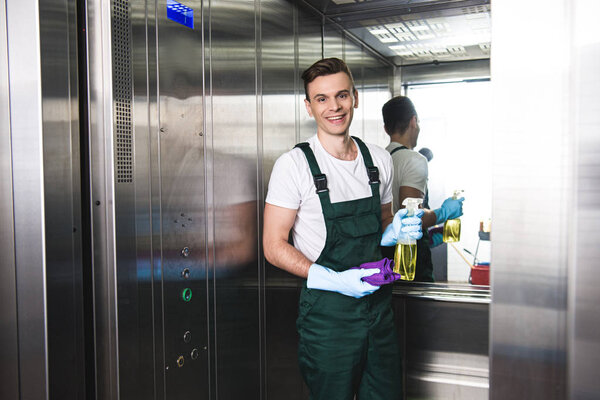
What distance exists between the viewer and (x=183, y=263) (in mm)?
1938

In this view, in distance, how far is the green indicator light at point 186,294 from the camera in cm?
194

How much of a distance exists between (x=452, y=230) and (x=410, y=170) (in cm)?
47

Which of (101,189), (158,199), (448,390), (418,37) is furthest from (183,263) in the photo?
(418,37)

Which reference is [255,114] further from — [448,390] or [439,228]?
[448,390]

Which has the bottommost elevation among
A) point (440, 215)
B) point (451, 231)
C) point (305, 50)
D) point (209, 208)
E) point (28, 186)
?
point (451, 231)

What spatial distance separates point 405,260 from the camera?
215 centimetres

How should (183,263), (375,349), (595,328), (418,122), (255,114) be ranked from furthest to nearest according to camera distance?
(418,122) < (255,114) < (375,349) < (183,263) < (595,328)

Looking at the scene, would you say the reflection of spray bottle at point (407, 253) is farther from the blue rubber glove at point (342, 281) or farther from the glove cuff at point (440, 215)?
the glove cuff at point (440, 215)

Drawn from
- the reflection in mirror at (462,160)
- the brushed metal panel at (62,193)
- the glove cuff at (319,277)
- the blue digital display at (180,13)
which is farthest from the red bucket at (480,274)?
the brushed metal panel at (62,193)

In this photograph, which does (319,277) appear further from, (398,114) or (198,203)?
(398,114)


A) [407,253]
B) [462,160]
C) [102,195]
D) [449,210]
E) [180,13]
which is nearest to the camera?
[102,195]

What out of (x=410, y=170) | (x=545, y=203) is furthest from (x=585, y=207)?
(x=410, y=170)

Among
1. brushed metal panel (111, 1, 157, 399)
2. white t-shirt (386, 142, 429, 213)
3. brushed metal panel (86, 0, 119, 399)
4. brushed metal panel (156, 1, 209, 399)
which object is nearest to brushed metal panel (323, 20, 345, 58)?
white t-shirt (386, 142, 429, 213)

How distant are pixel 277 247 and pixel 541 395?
1.26 m
